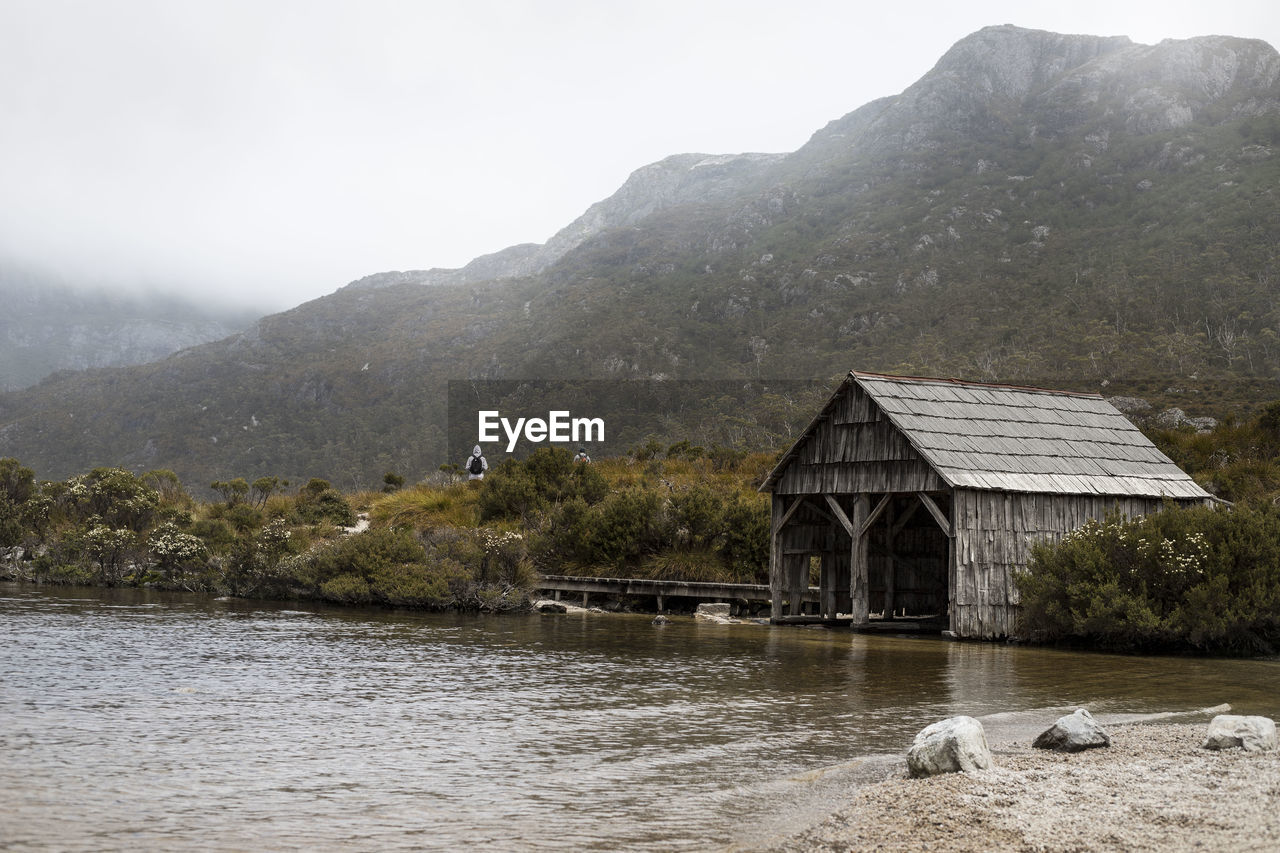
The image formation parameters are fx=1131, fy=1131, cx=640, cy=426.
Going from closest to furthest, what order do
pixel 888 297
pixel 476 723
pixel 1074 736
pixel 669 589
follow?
pixel 1074 736 → pixel 476 723 → pixel 669 589 → pixel 888 297

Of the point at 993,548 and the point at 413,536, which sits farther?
the point at 413,536

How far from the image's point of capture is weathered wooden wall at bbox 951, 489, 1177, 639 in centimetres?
2311

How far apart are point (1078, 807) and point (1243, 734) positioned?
2.72m

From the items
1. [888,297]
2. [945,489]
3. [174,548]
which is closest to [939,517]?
[945,489]

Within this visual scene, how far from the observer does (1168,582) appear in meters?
20.9

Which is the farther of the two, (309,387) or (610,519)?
(309,387)

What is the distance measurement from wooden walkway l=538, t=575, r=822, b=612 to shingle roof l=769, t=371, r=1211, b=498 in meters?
3.70

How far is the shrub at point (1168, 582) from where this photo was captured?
65.8 feet

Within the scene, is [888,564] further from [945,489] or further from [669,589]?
[945,489]

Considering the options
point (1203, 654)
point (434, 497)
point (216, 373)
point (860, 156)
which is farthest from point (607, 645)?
point (860, 156)

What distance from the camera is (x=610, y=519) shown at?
3325cm

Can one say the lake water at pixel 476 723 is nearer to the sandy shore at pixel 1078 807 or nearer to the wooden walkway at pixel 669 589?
the sandy shore at pixel 1078 807

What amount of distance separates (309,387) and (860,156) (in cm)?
7077

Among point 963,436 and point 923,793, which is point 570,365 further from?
point 923,793
